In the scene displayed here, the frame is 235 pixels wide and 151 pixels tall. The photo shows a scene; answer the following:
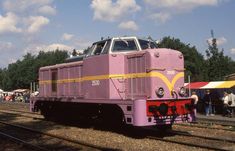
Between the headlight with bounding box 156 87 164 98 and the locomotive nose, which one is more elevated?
the headlight with bounding box 156 87 164 98

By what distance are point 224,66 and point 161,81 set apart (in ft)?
117

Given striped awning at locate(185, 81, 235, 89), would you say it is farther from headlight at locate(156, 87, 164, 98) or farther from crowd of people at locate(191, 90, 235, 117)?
headlight at locate(156, 87, 164, 98)

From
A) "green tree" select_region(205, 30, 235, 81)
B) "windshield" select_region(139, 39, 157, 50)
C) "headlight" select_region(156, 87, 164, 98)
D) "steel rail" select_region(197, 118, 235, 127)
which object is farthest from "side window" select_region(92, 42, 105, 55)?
"green tree" select_region(205, 30, 235, 81)

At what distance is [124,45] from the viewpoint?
50.3ft

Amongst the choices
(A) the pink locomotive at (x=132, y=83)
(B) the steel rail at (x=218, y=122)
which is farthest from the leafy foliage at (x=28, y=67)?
(A) the pink locomotive at (x=132, y=83)

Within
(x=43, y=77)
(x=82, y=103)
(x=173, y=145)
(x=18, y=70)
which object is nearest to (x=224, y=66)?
(x=43, y=77)

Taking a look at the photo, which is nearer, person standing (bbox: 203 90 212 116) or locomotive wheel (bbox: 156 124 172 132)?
locomotive wheel (bbox: 156 124 172 132)

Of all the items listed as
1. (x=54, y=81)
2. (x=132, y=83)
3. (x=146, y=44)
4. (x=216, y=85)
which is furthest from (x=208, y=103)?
(x=132, y=83)

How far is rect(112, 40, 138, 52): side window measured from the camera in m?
15.2

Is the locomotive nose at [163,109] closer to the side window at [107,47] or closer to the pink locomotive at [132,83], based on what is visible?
the pink locomotive at [132,83]

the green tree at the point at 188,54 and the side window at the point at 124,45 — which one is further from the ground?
the green tree at the point at 188,54

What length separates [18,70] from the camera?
10931 centimetres

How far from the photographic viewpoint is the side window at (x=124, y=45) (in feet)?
49.9

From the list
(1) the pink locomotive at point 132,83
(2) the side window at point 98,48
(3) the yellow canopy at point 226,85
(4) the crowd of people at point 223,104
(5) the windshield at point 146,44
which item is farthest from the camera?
(3) the yellow canopy at point 226,85
